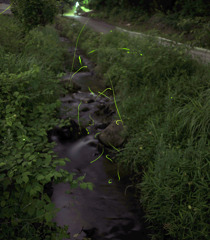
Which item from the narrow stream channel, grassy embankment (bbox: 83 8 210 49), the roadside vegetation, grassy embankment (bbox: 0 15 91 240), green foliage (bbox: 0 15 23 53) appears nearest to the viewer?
grassy embankment (bbox: 0 15 91 240)

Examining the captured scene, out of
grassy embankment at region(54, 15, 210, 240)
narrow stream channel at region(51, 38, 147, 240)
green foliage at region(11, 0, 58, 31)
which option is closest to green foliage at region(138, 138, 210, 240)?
grassy embankment at region(54, 15, 210, 240)

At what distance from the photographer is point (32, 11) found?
23.3 ft

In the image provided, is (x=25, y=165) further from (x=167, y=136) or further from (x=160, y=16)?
(x=160, y=16)

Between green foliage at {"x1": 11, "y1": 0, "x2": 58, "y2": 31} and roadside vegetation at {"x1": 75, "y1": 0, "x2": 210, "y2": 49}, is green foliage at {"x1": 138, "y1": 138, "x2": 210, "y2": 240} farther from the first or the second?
green foliage at {"x1": 11, "y1": 0, "x2": 58, "y2": 31}

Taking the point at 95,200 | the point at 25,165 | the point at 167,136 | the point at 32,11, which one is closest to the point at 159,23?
the point at 32,11

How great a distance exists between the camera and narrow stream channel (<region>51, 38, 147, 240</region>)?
3348 mm

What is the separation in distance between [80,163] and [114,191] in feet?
3.26

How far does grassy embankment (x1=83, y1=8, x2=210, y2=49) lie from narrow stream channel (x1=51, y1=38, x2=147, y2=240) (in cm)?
399

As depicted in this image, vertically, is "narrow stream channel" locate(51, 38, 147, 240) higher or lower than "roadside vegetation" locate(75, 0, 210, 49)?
lower

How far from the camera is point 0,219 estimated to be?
2490mm

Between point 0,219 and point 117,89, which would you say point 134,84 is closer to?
point 117,89

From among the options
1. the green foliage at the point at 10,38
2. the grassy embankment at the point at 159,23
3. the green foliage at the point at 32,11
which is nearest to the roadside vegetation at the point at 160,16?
the grassy embankment at the point at 159,23

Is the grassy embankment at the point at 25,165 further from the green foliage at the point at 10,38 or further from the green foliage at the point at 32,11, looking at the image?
the green foliage at the point at 32,11

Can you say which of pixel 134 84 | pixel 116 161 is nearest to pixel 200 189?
pixel 116 161
